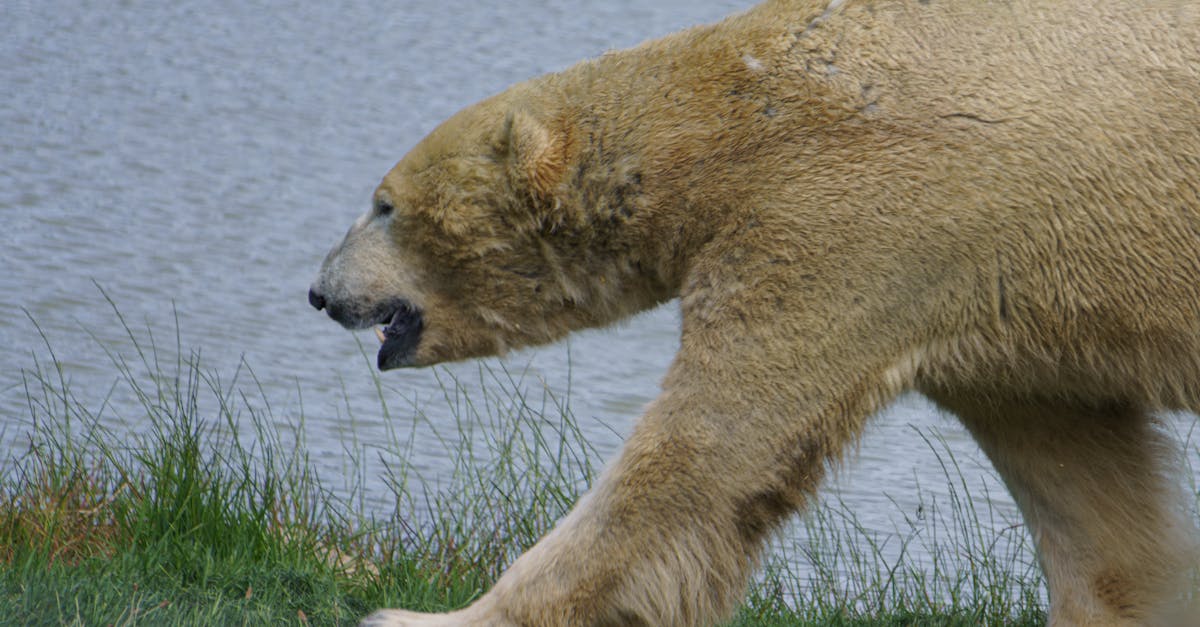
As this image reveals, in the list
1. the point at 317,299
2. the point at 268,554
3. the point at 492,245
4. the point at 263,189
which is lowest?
the point at 268,554

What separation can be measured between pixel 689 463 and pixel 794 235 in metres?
0.56

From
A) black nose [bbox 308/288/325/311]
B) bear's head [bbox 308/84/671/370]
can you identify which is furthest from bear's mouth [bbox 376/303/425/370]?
black nose [bbox 308/288/325/311]

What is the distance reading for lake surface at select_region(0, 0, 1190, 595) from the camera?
25.0ft

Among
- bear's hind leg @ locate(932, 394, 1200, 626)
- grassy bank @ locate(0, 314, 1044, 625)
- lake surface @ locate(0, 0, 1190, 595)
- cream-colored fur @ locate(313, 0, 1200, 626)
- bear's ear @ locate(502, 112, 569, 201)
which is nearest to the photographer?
cream-colored fur @ locate(313, 0, 1200, 626)

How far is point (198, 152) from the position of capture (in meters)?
11.5

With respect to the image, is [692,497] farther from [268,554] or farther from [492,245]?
[268,554]

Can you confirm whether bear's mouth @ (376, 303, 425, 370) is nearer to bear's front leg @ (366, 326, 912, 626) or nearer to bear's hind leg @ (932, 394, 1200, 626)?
bear's front leg @ (366, 326, 912, 626)

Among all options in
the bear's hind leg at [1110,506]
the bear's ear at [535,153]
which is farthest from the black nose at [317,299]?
the bear's hind leg at [1110,506]

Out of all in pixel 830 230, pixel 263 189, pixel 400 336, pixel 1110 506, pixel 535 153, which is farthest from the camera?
pixel 263 189

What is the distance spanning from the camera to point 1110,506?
4551 millimetres

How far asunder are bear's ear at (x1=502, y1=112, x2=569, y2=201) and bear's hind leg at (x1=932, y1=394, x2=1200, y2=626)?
1.23 metres

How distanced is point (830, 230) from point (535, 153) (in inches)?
32.1

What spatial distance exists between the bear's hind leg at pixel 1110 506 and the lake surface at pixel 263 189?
1.50 ft

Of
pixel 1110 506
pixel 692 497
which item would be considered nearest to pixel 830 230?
pixel 692 497
